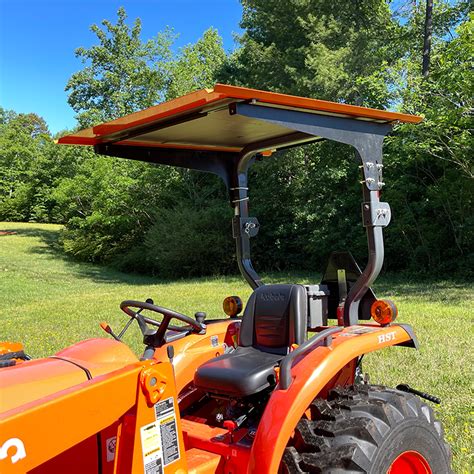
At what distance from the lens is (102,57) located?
29.7m

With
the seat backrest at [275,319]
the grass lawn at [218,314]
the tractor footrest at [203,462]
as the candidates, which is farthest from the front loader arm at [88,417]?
the grass lawn at [218,314]

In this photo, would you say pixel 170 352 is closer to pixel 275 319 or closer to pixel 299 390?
pixel 275 319

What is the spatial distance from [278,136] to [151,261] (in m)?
17.7

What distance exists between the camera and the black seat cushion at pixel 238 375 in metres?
2.45

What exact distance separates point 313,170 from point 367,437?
15305 mm

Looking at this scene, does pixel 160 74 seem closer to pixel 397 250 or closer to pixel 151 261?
pixel 151 261

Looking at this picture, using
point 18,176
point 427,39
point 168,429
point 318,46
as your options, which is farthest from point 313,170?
point 18,176

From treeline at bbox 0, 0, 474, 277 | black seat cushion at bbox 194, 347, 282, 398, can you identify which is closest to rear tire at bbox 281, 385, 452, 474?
→ black seat cushion at bbox 194, 347, 282, 398

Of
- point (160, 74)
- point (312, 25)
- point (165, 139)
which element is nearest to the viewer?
point (165, 139)

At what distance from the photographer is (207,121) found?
109 inches

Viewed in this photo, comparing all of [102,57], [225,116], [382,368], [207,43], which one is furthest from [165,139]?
[102,57]

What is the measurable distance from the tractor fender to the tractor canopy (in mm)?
283

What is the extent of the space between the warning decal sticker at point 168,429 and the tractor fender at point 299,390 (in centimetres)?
34

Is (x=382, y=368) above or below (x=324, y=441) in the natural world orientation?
below
